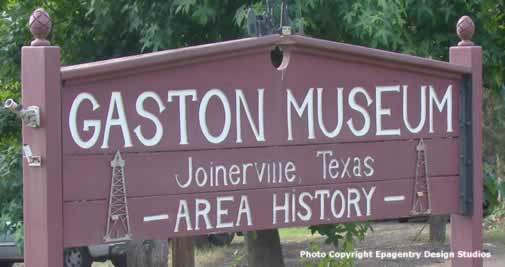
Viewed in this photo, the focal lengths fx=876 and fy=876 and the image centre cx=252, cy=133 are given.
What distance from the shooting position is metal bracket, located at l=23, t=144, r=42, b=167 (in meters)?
3.22

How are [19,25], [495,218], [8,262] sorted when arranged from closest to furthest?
[19,25], [8,262], [495,218]

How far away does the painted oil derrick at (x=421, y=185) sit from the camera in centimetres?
417

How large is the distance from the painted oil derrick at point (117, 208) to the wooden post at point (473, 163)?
1844mm

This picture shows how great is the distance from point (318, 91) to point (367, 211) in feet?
2.01

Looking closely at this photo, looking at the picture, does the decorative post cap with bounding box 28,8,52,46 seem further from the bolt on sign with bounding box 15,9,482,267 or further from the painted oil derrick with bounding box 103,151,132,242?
the painted oil derrick with bounding box 103,151,132,242

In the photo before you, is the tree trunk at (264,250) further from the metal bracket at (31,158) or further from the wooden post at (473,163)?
the metal bracket at (31,158)

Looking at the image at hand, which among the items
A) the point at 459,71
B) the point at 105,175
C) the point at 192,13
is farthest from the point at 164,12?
the point at 105,175

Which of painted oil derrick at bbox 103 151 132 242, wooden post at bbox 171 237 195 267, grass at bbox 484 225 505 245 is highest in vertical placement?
painted oil derrick at bbox 103 151 132 242

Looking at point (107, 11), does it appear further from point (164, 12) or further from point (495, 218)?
point (495, 218)

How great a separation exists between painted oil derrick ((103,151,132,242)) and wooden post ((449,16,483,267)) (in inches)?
72.6

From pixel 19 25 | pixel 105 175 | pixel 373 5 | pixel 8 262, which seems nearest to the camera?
pixel 105 175

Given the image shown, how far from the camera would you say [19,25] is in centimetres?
732

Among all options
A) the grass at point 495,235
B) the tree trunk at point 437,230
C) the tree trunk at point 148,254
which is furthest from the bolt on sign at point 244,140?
the grass at point 495,235

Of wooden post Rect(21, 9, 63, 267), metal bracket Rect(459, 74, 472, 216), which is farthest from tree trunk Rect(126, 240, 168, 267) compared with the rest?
wooden post Rect(21, 9, 63, 267)
